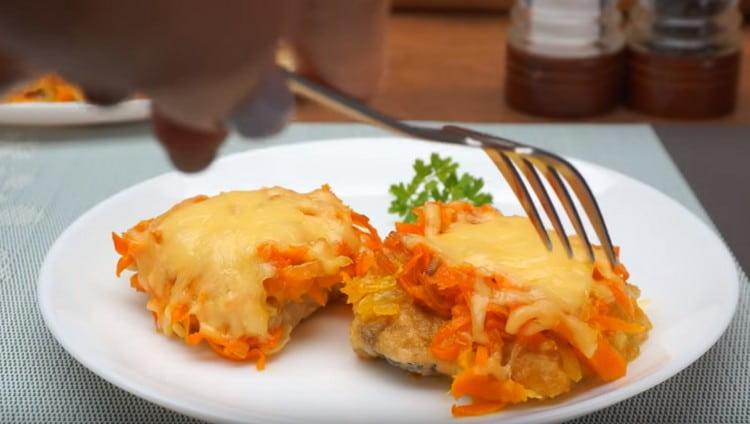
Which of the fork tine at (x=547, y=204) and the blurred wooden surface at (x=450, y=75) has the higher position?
the fork tine at (x=547, y=204)

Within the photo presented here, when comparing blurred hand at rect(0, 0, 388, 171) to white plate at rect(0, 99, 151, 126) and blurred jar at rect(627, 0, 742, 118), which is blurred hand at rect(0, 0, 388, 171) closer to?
white plate at rect(0, 99, 151, 126)

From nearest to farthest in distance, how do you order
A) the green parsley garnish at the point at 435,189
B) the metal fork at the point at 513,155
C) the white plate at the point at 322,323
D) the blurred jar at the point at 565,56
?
the metal fork at the point at 513,155
the white plate at the point at 322,323
the green parsley garnish at the point at 435,189
the blurred jar at the point at 565,56

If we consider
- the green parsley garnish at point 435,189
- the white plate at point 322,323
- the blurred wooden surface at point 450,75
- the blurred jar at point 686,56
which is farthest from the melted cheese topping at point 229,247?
the blurred jar at point 686,56

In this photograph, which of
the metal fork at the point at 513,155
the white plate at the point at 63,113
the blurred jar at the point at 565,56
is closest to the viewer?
the metal fork at the point at 513,155

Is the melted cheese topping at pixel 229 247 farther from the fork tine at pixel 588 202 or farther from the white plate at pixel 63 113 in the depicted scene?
the white plate at pixel 63 113

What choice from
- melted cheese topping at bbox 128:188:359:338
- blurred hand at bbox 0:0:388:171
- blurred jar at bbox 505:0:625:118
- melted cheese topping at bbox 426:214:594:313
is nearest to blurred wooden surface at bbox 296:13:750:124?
blurred jar at bbox 505:0:625:118

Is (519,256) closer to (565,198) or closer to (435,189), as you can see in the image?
(565,198)

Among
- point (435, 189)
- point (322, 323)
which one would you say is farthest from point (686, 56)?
point (322, 323)
